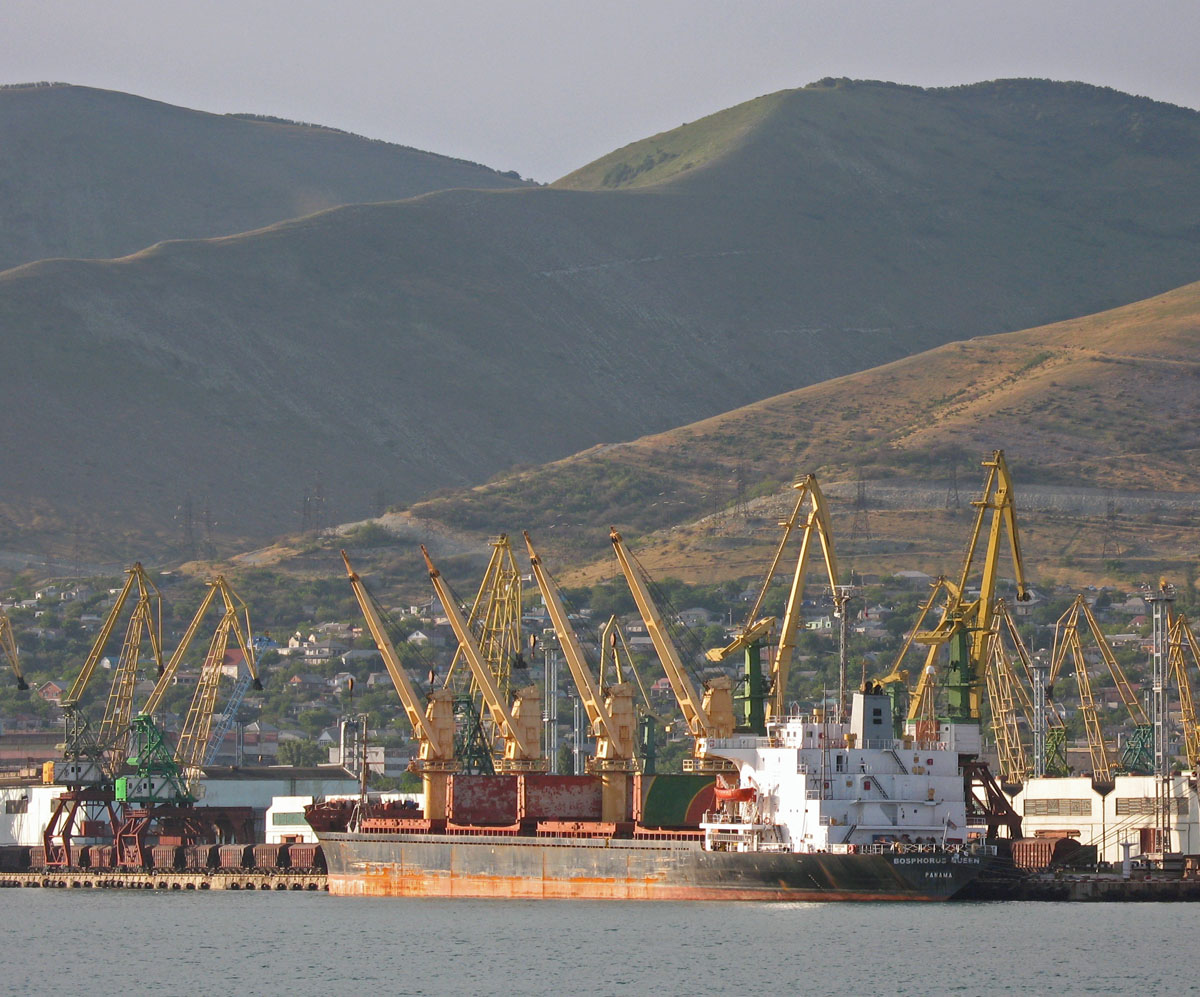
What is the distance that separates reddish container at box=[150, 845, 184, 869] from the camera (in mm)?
106250

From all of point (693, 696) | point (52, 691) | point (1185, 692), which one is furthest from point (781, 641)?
point (52, 691)

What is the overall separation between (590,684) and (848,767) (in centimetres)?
1681

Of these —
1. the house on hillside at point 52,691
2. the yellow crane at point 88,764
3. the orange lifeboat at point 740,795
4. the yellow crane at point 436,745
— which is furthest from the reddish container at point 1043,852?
the house on hillside at point 52,691

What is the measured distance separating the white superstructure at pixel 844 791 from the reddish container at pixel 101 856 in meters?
37.2

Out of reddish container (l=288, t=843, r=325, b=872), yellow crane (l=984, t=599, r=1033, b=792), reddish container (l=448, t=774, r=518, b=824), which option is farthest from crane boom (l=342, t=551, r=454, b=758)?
yellow crane (l=984, t=599, r=1033, b=792)

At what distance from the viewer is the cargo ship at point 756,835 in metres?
79.9

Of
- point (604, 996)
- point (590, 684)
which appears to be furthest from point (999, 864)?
point (604, 996)

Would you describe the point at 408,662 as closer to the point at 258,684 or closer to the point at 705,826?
the point at 258,684

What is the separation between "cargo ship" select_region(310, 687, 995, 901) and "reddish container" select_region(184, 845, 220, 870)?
48.8 ft

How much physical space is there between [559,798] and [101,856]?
28559 mm

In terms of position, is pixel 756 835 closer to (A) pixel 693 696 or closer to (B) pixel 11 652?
(A) pixel 693 696

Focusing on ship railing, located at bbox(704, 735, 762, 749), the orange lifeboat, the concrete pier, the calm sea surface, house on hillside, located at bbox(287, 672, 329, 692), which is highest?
house on hillside, located at bbox(287, 672, 329, 692)

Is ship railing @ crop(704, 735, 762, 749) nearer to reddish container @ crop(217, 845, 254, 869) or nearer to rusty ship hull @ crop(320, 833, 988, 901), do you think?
rusty ship hull @ crop(320, 833, 988, 901)

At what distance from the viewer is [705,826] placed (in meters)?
82.9
